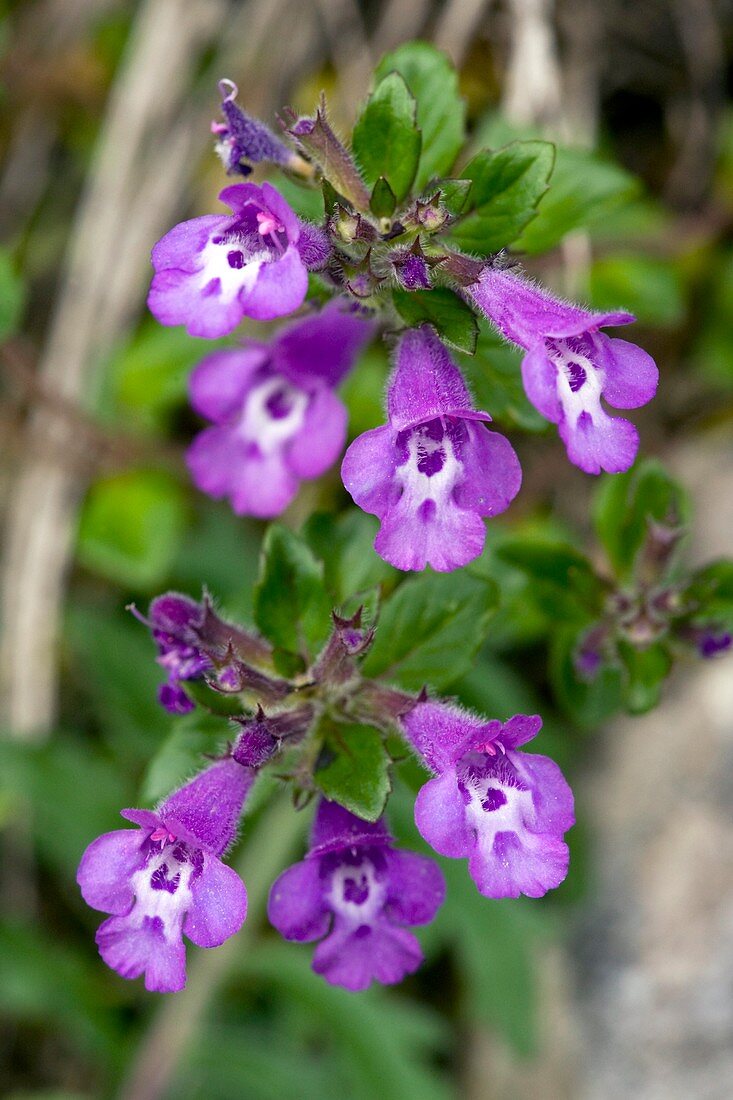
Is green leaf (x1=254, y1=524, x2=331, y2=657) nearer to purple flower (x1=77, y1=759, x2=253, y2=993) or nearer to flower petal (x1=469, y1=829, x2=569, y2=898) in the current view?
purple flower (x1=77, y1=759, x2=253, y2=993)

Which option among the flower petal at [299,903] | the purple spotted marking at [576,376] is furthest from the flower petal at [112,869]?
the purple spotted marking at [576,376]

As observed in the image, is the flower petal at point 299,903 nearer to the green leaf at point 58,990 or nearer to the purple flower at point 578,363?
the purple flower at point 578,363

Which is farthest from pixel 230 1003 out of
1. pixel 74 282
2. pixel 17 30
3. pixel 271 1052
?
pixel 17 30

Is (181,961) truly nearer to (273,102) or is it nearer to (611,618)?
(611,618)

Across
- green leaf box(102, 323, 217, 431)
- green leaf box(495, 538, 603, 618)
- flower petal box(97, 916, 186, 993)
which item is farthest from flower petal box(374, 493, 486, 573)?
green leaf box(102, 323, 217, 431)

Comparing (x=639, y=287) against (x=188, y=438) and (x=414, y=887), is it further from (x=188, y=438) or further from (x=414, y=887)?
(x=414, y=887)

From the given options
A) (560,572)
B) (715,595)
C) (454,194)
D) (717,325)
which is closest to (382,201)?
(454,194)
